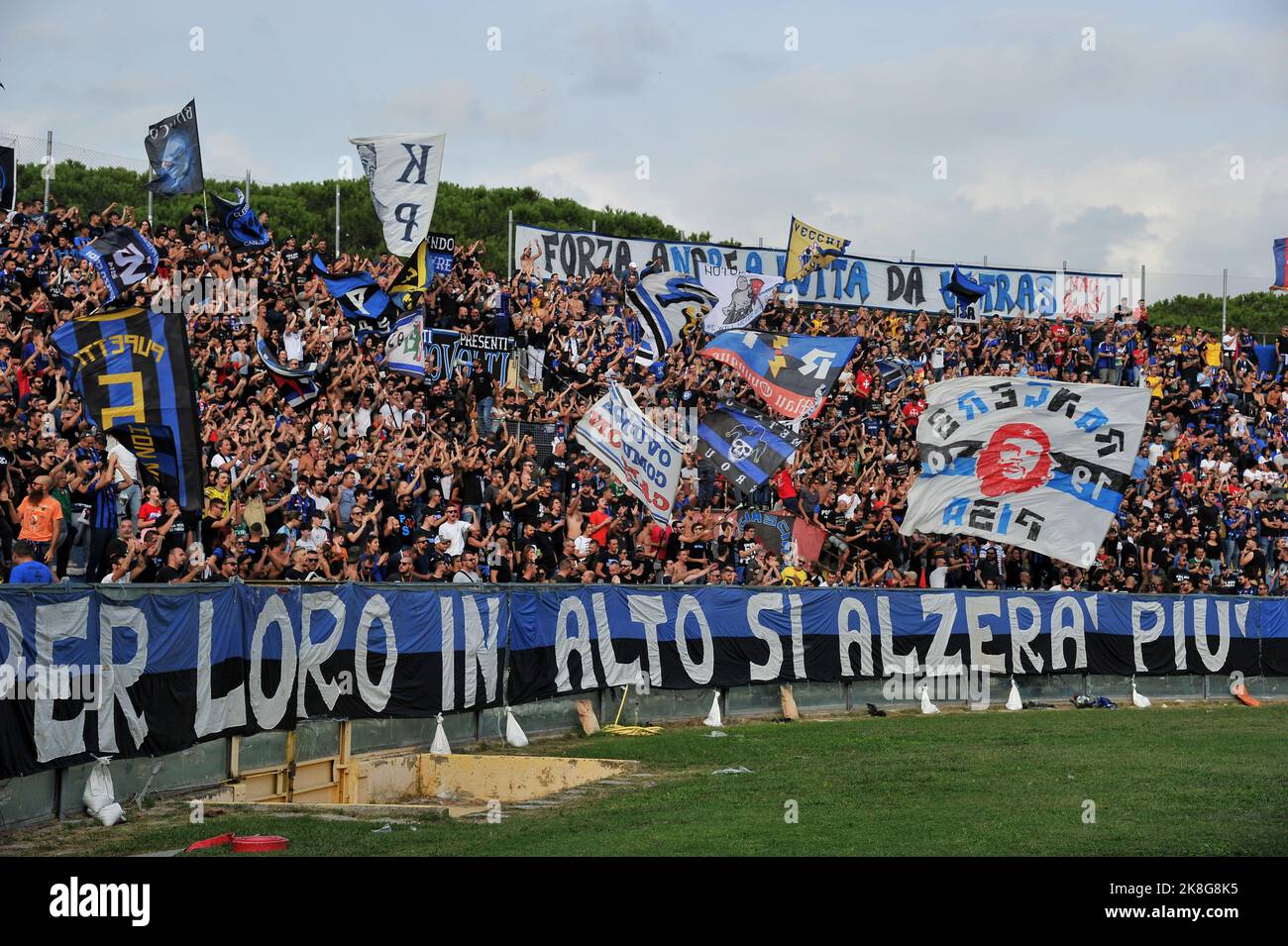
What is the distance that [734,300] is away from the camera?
1489 inches

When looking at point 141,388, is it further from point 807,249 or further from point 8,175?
point 807,249

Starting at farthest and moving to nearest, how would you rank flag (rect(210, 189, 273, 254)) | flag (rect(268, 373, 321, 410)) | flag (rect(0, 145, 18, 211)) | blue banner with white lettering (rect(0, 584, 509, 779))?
flag (rect(210, 189, 273, 254)) < flag (rect(0, 145, 18, 211)) < flag (rect(268, 373, 321, 410)) < blue banner with white lettering (rect(0, 584, 509, 779))

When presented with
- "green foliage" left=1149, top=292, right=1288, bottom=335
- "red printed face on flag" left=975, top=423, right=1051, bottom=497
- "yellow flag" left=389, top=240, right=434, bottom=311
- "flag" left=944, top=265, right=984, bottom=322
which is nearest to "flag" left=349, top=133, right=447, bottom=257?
"yellow flag" left=389, top=240, right=434, bottom=311

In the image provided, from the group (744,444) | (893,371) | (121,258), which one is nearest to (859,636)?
(744,444)

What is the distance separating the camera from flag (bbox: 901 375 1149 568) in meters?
31.4

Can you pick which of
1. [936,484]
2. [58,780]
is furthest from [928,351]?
[58,780]

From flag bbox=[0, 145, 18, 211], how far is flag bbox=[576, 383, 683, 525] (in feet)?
37.6

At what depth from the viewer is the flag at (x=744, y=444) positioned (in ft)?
96.7

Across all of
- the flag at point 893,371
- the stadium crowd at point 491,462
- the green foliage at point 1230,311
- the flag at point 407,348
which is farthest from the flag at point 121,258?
the green foliage at point 1230,311

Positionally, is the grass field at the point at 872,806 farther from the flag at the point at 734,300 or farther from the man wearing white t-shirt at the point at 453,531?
the flag at the point at 734,300

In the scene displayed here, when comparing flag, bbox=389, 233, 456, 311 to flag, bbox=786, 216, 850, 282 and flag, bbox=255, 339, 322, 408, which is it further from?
flag, bbox=786, 216, 850, 282

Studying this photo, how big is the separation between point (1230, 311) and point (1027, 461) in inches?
2044
